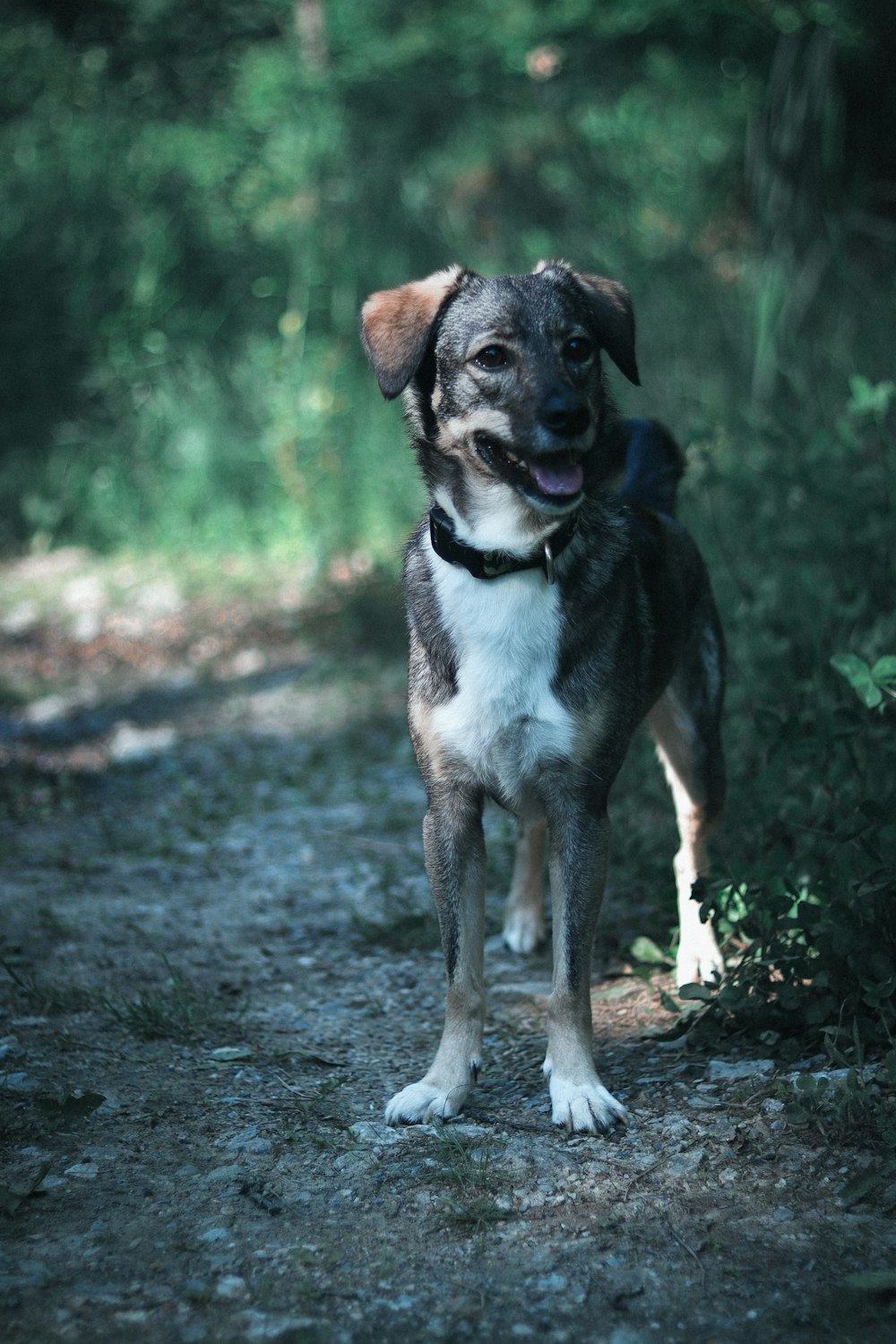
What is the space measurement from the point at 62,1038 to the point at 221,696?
3869mm

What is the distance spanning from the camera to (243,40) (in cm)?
1422

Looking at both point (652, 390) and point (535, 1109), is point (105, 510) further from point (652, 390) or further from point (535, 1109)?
point (535, 1109)

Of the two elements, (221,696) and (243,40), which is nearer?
(221,696)

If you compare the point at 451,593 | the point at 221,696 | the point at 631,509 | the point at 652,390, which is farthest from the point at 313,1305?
the point at 652,390

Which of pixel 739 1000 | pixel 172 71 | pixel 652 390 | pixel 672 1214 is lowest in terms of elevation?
pixel 672 1214

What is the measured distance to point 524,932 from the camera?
3824 mm

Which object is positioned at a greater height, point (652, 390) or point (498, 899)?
point (652, 390)

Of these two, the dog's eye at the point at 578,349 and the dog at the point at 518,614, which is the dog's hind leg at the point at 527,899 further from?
the dog's eye at the point at 578,349

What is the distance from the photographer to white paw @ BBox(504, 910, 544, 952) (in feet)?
12.5

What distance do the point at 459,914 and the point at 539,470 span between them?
3.46 ft

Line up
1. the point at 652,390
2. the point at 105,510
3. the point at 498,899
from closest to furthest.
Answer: the point at 498,899, the point at 652,390, the point at 105,510

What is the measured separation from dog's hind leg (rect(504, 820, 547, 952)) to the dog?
864 mm

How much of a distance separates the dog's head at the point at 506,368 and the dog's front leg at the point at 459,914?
2.40ft

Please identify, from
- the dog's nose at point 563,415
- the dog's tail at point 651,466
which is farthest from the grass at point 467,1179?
the dog's tail at point 651,466
